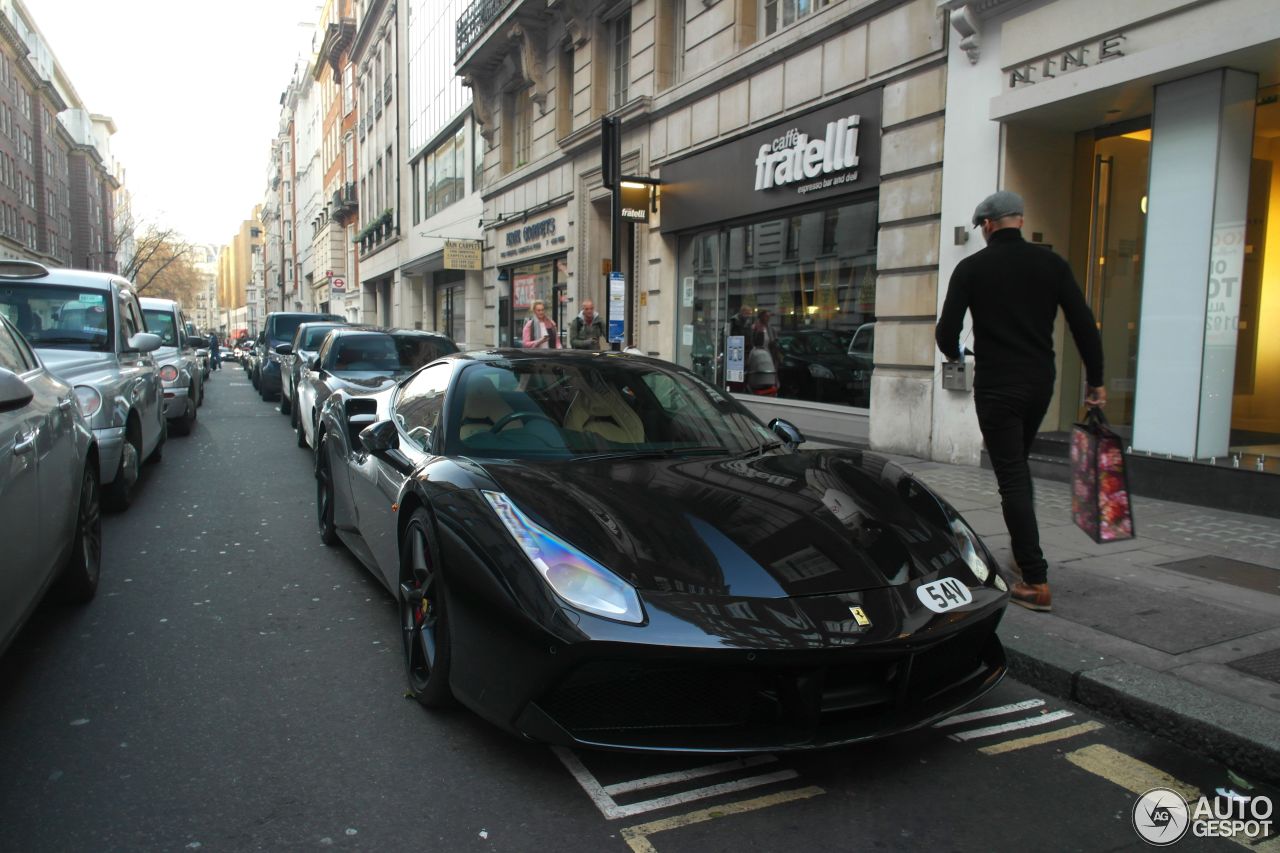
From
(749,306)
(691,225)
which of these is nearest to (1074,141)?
(749,306)

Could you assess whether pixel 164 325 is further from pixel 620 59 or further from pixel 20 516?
pixel 20 516

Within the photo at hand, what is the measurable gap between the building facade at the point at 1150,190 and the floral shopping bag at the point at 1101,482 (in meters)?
Result: 3.00

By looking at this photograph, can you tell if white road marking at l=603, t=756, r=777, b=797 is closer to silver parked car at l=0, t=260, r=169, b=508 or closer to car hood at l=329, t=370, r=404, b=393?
silver parked car at l=0, t=260, r=169, b=508

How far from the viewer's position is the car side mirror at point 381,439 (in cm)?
401

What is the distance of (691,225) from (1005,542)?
9464 millimetres

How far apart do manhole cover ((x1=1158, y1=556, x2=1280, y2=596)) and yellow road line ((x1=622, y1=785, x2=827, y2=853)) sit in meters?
3.33

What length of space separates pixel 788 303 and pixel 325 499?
7.85 metres

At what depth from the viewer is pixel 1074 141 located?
8.76 metres

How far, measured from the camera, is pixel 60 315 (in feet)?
24.0

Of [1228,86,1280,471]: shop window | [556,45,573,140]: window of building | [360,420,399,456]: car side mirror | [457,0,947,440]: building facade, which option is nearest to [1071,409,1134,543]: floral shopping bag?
[360,420,399,456]: car side mirror

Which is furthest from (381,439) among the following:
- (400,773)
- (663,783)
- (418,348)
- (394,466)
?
(418,348)

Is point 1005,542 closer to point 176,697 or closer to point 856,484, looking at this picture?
point 856,484

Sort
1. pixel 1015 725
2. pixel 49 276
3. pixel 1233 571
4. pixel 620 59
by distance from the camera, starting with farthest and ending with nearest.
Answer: pixel 620 59 < pixel 49 276 < pixel 1233 571 < pixel 1015 725

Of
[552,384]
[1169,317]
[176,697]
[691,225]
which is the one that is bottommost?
[176,697]
